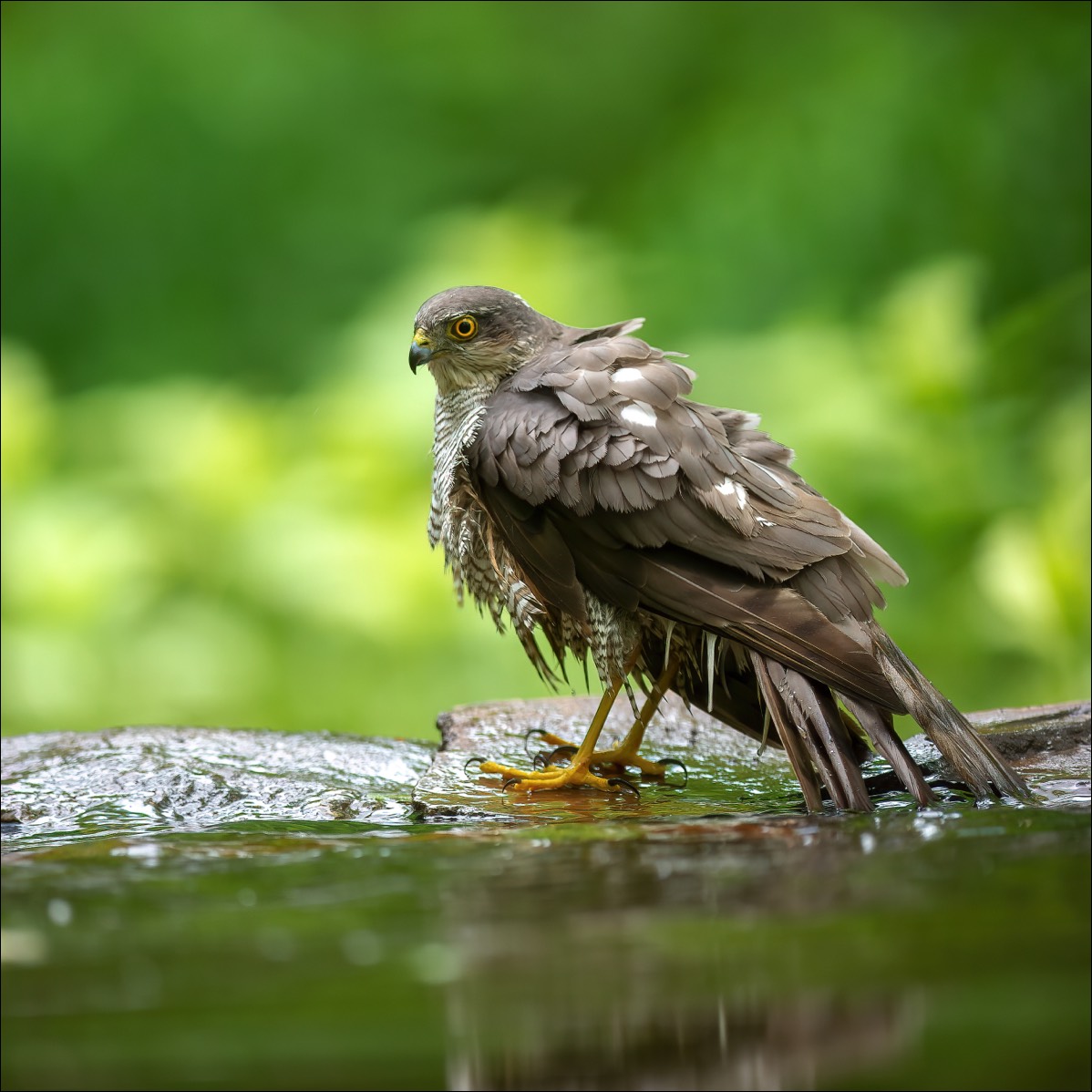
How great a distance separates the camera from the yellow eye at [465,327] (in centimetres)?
380

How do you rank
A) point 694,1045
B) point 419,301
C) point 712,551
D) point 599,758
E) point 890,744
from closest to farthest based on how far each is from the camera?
point 694,1045
point 890,744
point 712,551
point 599,758
point 419,301

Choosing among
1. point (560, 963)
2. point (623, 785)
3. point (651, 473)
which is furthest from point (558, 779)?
point (560, 963)

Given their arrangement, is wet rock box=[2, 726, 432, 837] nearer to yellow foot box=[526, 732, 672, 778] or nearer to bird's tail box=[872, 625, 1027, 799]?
yellow foot box=[526, 732, 672, 778]

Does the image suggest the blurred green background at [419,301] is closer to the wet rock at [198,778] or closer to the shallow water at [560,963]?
the wet rock at [198,778]

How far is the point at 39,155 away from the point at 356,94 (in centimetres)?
176

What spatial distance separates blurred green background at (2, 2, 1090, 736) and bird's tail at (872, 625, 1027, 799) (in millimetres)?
2883

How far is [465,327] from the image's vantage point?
3809 millimetres

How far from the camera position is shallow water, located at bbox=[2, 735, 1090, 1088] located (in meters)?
1.43

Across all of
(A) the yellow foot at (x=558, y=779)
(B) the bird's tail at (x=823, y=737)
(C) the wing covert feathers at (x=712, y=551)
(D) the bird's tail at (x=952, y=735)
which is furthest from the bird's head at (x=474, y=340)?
(D) the bird's tail at (x=952, y=735)

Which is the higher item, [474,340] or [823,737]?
[474,340]

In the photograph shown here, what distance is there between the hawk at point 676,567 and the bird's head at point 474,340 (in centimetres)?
26

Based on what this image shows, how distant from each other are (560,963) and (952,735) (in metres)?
1.50

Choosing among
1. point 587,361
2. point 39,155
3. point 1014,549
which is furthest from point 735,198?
point 587,361

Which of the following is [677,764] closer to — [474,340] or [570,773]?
[570,773]
